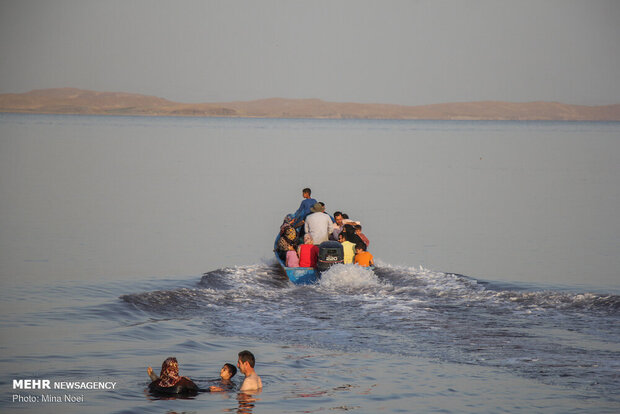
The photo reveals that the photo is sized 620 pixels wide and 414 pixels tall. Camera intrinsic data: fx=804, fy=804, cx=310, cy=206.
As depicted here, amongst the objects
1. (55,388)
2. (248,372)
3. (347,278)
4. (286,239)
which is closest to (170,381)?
(248,372)

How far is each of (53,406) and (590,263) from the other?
16.1 meters

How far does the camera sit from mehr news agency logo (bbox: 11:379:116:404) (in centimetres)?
1080

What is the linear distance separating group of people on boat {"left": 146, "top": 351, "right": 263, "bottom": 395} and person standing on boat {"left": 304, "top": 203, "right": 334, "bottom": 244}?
8.23 meters

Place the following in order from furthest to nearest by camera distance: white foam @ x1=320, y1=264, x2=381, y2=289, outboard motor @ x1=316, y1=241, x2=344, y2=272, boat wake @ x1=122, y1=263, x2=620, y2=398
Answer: outboard motor @ x1=316, y1=241, x2=344, y2=272, white foam @ x1=320, y1=264, x2=381, y2=289, boat wake @ x1=122, y1=263, x2=620, y2=398

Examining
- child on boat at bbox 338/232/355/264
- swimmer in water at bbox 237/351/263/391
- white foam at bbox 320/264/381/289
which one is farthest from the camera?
child on boat at bbox 338/232/355/264

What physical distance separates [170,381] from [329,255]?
753 centimetres

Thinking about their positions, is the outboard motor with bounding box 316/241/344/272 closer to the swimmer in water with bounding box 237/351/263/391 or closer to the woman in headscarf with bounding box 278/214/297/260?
the woman in headscarf with bounding box 278/214/297/260

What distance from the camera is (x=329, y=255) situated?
1791 centimetres

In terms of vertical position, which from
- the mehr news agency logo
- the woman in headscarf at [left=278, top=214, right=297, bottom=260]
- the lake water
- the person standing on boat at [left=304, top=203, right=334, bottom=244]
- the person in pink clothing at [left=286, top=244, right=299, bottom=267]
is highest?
the person standing on boat at [left=304, top=203, right=334, bottom=244]

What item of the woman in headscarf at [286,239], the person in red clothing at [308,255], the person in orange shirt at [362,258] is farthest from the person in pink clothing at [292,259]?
the person in orange shirt at [362,258]

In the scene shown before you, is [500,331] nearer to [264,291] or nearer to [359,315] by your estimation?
[359,315]

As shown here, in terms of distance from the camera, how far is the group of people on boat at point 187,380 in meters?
10.8

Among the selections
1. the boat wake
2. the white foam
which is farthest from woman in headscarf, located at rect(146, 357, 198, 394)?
the white foam

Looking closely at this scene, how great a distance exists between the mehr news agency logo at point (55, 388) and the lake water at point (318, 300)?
0.09 meters
